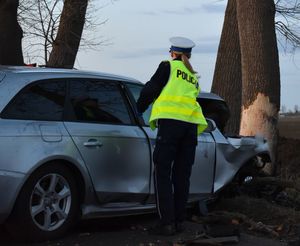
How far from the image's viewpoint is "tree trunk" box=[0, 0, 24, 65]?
12.2 m

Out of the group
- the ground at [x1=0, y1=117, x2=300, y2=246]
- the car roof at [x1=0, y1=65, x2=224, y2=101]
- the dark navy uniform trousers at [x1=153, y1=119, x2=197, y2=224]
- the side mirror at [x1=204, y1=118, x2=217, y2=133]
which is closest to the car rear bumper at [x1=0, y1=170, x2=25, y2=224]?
the ground at [x1=0, y1=117, x2=300, y2=246]

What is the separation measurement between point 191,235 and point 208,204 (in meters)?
1.52

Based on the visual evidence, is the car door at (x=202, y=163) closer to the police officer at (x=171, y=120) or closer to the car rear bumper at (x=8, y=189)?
the police officer at (x=171, y=120)

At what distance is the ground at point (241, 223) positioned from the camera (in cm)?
572

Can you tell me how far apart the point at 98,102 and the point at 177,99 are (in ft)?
2.76

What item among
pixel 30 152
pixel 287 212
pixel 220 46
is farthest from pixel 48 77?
pixel 220 46

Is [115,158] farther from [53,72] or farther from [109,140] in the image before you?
[53,72]

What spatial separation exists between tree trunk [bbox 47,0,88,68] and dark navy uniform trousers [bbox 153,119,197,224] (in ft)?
26.8

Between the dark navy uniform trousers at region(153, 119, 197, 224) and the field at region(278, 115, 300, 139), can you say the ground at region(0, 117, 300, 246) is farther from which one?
the field at region(278, 115, 300, 139)

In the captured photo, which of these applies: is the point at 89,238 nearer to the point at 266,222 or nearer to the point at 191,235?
the point at 191,235

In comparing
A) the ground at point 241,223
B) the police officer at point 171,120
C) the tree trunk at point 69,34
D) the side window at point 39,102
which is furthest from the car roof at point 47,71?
the tree trunk at point 69,34

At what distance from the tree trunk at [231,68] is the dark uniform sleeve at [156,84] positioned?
279 inches

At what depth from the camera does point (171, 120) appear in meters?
5.76

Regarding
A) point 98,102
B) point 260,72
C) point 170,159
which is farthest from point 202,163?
point 260,72
